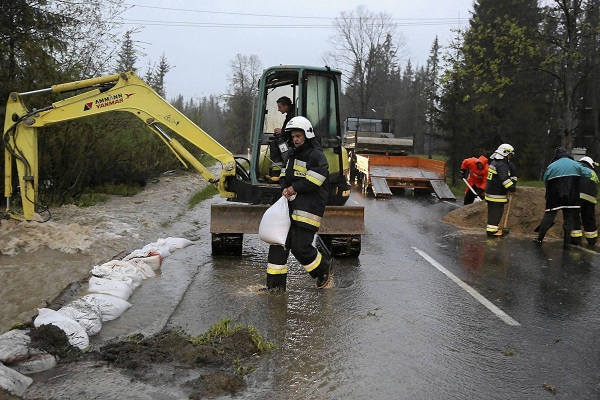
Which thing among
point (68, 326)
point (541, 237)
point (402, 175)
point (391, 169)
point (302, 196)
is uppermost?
point (302, 196)

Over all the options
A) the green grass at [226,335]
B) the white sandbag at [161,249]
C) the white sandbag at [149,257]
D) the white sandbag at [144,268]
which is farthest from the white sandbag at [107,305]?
the white sandbag at [161,249]

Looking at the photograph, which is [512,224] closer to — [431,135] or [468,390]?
[468,390]

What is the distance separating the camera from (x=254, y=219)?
898cm

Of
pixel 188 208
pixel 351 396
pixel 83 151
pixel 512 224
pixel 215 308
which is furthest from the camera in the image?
pixel 188 208

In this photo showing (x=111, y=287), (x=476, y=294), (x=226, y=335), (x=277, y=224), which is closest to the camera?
(x=226, y=335)

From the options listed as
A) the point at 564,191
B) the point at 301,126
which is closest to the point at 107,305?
the point at 301,126

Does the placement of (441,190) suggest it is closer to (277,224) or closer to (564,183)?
(564,183)

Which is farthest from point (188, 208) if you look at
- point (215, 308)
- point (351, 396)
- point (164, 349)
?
point (351, 396)

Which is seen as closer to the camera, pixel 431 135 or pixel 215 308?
pixel 215 308

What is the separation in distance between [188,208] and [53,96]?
183 inches

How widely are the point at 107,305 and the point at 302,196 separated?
2427mm

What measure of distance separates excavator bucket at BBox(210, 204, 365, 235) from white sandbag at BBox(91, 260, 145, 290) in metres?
1.68

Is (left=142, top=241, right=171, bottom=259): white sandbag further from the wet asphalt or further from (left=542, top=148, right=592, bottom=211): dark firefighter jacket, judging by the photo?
(left=542, top=148, right=592, bottom=211): dark firefighter jacket

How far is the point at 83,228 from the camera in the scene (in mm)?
10125
